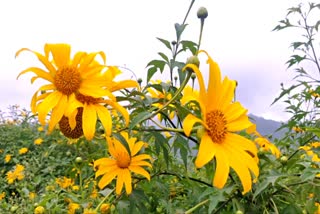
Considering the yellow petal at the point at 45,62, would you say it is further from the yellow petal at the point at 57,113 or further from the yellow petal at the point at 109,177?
the yellow petal at the point at 109,177

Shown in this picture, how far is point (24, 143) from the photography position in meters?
4.94

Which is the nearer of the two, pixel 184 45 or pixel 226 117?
pixel 226 117

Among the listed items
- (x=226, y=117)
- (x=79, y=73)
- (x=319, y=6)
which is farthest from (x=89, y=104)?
(x=319, y=6)

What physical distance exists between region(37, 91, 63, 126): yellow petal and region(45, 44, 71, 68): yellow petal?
0.07m

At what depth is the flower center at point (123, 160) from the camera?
1265 mm

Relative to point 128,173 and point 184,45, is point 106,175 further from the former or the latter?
point 184,45

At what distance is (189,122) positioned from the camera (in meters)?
0.89

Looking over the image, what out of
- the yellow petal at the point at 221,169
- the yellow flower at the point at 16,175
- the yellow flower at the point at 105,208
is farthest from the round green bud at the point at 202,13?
the yellow flower at the point at 16,175

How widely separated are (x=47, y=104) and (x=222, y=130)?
367mm

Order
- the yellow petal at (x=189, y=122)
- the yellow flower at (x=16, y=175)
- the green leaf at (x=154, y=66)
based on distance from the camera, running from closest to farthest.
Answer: the yellow petal at (x=189, y=122) → the green leaf at (x=154, y=66) → the yellow flower at (x=16, y=175)

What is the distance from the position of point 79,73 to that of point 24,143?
4.14 meters

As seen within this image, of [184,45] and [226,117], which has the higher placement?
[184,45]

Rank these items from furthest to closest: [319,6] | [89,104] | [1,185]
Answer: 1. [1,185]
2. [319,6]
3. [89,104]

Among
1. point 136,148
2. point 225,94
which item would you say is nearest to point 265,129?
point 136,148
